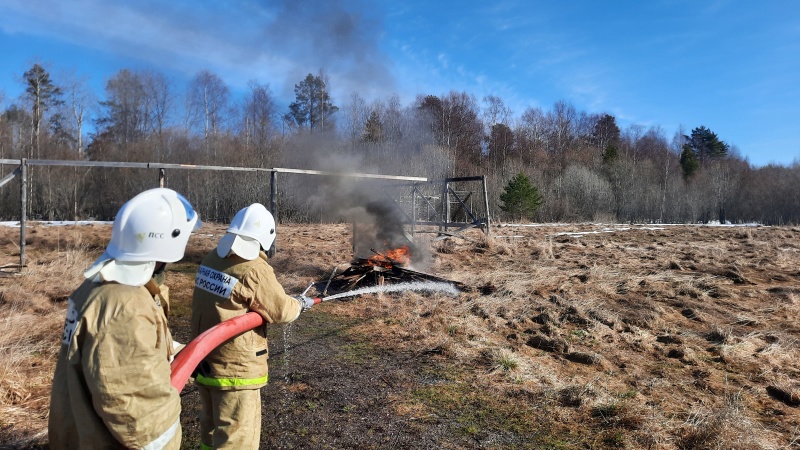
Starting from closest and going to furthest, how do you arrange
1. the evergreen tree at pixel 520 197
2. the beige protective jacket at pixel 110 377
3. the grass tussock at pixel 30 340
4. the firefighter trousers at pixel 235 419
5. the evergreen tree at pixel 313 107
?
the beige protective jacket at pixel 110 377 < the firefighter trousers at pixel 235 419 < the grass tussock at pixel 30 340 < the evergreen tree at pixel 313 107 < the evergreen tree at pixel 520 197

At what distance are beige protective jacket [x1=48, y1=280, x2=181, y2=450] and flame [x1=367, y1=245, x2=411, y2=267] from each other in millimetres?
7696

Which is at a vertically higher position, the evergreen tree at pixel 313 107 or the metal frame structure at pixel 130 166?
the evergreen tree at pixel 313 107

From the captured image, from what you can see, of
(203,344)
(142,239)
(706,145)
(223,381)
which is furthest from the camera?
(706,145)

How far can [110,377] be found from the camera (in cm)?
166

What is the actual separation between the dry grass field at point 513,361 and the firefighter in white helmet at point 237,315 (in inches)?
38.7

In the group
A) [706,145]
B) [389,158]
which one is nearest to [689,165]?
[706,145]

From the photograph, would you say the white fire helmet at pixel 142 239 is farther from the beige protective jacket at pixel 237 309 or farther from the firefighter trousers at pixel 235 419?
the firefighter trousers at pixel 235 419

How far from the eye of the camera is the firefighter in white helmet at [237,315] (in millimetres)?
2768

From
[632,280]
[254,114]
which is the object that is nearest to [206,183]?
[254,114]

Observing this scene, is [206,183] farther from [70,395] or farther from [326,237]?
[70,395]

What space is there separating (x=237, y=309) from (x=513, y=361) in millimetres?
3552

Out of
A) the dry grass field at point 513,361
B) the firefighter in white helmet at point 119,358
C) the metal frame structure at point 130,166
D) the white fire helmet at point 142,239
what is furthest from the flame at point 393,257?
the firefighter in white helmet at point 119,358

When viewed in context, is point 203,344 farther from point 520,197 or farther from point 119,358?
point 520,197

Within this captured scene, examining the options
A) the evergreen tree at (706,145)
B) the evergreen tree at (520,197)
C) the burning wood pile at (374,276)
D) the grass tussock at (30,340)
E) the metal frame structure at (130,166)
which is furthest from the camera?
the evergreen tree at (706,145)
